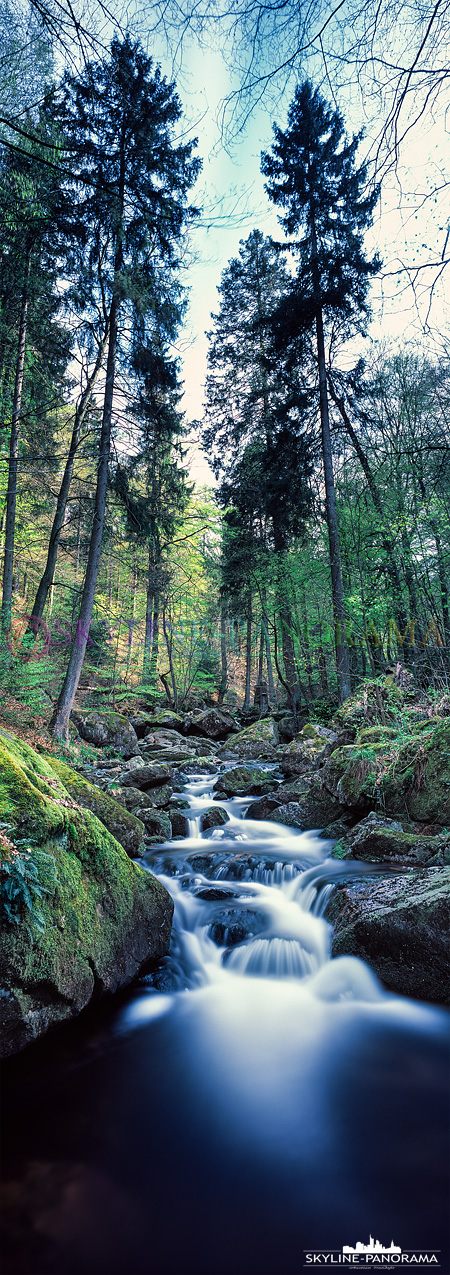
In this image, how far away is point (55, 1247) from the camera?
6.36ft

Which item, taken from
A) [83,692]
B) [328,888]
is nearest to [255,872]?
[328,888]

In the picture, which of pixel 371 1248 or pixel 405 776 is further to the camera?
pixel 405 776

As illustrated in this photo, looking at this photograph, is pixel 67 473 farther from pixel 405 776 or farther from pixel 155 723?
pixel 405 776

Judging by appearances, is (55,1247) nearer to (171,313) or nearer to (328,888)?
(328,888)

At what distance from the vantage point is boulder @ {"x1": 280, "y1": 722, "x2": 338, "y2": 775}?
946 cm

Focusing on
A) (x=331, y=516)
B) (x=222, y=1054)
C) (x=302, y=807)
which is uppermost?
(x=331, y=516)

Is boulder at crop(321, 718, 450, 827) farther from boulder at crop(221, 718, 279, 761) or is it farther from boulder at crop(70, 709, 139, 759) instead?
boulder at crop(70, 709, 139, 759)

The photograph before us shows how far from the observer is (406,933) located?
3.39 metres

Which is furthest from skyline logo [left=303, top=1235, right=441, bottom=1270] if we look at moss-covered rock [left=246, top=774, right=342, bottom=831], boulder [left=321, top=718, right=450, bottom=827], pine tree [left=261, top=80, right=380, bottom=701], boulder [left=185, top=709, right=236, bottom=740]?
boulder [left=185, top=709, right=236, bottom=740]

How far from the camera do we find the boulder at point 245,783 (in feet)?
30.6

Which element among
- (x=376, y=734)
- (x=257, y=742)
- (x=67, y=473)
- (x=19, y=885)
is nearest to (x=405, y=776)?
(x=376, y=734)

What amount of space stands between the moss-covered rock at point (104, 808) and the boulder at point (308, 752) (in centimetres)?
445

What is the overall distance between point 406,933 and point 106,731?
11.1 metres

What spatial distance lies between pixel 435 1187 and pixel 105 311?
12626mm
